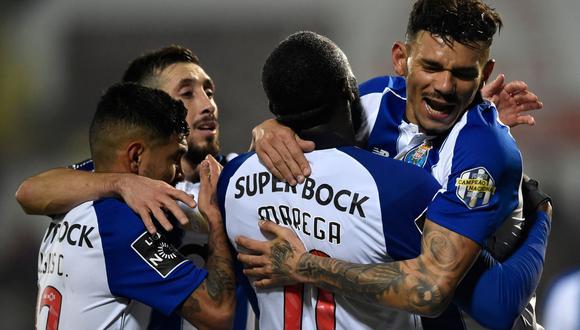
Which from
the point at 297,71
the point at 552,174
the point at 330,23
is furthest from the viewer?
the point at 330,23

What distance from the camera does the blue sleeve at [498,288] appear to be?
2.40 meters

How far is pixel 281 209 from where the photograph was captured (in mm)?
2572

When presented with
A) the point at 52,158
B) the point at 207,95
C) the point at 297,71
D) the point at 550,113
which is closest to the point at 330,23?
the point at 550,113

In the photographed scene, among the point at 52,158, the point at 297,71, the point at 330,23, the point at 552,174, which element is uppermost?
the point at 297,71

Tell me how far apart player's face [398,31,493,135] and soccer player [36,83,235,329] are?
0.79 m

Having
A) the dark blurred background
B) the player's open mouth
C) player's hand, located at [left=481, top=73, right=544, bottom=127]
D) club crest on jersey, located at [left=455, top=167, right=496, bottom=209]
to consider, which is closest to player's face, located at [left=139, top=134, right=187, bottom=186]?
the player's open mouth

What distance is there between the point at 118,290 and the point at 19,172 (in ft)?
16.5

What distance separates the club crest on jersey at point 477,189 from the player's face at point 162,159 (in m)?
1.04

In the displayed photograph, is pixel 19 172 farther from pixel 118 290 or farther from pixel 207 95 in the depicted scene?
pixel 118 290

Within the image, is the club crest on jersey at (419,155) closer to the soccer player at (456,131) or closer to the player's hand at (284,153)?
the soccer player at (456,131)

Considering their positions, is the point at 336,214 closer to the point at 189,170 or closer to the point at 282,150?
the point at 282,150

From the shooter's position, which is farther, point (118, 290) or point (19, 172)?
point (19, 172)

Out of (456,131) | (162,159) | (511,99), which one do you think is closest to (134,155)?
(162,159)

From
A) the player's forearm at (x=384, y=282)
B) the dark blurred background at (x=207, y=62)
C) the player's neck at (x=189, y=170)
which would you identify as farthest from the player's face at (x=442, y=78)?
the dark blurred background at (x=207, y=62)
